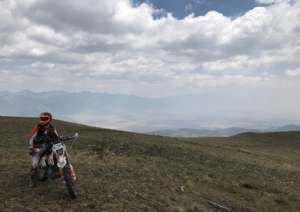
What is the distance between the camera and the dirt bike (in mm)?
8344

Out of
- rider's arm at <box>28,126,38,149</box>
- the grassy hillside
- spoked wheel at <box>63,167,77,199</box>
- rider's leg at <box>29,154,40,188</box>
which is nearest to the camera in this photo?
spoked wheel at <box>63,167,77,199</box>

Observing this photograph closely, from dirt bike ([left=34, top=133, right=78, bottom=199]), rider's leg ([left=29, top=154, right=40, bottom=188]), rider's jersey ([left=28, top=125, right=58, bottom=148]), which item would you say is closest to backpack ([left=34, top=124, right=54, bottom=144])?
rider's jersey ([left=28, top=125, right=58, bottom=148])

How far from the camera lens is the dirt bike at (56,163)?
27.4 feet

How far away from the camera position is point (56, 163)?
29.9ft

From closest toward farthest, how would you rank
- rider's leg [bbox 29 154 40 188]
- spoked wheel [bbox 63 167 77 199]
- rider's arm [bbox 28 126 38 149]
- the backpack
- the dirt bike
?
1. spoked wheel [bbox 63 167 77 199]
2. the dirt bike
3. rider's arm [bbox 28 126 38 149]
4. rider's leg [bbox 29 154 40 188]
5. the backpack

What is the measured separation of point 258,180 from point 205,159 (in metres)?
6.65

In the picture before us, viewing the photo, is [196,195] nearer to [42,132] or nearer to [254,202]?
[254,202]

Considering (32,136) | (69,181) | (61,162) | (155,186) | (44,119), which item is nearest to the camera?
(69,181)

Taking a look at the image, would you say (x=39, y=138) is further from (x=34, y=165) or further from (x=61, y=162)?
(x=61, y=162)

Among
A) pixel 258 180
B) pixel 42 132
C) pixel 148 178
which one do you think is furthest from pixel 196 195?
pixel 42 132

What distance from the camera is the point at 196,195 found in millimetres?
12047

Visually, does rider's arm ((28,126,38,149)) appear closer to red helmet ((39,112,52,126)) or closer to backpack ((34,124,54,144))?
backpack ((34,124,54,144))

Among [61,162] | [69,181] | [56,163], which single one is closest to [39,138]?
[56,163]

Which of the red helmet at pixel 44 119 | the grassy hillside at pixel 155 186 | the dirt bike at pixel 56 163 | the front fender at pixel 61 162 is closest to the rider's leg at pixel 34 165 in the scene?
the dirt bike at pixel 56 163
